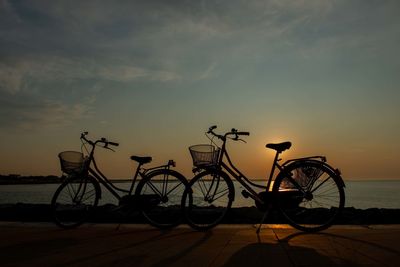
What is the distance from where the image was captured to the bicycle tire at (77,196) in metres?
7.14

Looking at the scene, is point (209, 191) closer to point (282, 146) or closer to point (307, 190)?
point (282, 146)

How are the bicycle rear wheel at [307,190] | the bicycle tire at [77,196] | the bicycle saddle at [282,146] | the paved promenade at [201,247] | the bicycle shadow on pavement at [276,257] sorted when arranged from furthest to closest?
the bicycle tire at [77,196] < the bicycle saddle at [282,146] < the bicycle rear wheel at [307,190] < the paved promenade at [201,247] < the bicycle shadow on pavement at [276,257]

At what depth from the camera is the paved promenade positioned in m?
4.35

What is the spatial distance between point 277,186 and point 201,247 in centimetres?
162

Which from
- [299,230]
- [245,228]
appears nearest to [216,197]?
[245,228]

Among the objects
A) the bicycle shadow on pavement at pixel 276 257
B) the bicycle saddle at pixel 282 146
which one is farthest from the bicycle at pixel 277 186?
the bicycle shadow on pavement at pixel 276 257

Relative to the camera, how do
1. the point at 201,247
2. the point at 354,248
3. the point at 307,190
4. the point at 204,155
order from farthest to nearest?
the point at 204,155, the point at 307,190, the point at 201,247, the point at 354,248

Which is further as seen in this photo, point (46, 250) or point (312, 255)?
point (46, 250)

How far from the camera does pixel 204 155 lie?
6.71 meters

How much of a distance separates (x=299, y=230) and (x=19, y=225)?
4.23m

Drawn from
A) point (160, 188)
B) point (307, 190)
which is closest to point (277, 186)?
point (307, 190)

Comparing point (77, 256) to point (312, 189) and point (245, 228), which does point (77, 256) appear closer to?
point (245, 228)

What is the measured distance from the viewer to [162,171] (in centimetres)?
723

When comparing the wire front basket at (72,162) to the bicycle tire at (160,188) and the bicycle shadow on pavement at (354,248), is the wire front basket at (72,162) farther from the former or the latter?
the bicycle shadow on pavement at (354,248)
